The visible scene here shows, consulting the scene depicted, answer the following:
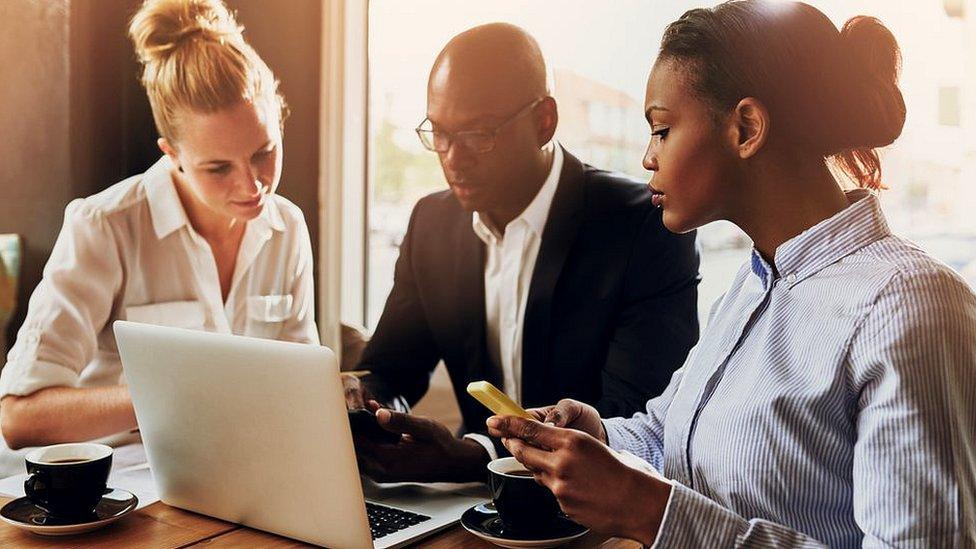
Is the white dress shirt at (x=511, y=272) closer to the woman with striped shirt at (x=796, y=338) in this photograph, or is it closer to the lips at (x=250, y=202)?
the lips at (x=250, y=202)

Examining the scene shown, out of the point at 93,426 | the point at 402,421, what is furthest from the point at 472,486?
the point at 93,426

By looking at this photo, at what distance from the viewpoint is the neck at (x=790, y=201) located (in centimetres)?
125

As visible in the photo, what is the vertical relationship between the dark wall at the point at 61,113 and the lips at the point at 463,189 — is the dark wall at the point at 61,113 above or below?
above

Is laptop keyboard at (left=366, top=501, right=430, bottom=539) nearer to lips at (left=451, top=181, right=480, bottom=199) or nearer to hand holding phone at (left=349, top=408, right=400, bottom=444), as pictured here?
hand holding phone at (left=349, top=408, right=400, bottom=444)

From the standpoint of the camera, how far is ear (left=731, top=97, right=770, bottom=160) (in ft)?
4.06

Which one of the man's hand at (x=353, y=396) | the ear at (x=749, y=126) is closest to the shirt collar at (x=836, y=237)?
the ear at (x=749, y=126)

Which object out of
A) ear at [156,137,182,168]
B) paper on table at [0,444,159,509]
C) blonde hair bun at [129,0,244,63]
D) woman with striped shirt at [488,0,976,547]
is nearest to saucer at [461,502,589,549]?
woman with striped shirt at [488,0,976,547]

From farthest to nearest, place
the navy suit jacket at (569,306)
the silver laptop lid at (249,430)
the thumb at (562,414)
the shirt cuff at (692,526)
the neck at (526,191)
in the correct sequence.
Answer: the neck at (526,191)
the navy suit jacket at (569,306)
the thumb at (562,414)
the silver laptop lid at (249,430)
the shirt cuff at (692,526)

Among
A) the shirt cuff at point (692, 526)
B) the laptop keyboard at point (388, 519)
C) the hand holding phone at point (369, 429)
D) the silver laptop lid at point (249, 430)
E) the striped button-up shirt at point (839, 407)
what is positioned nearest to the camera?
the striped button-up shirt at point (839, 407)

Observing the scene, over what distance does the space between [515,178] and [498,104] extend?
0.18 meters

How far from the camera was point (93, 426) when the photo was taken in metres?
2.03

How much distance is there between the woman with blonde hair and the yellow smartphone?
3.73 feet

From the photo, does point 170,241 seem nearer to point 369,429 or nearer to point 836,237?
point 369,429

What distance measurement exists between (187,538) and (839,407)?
2.86 ft
